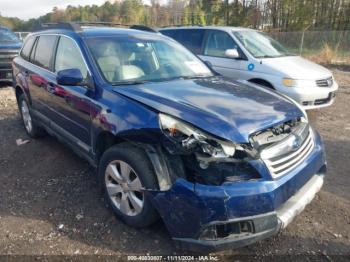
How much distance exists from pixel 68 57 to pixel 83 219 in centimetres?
190

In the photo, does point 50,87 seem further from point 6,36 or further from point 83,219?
point 6,36

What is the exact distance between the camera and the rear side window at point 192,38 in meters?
7.99

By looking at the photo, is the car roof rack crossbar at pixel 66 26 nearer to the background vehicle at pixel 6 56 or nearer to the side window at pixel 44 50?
the side window at pixel 44 50

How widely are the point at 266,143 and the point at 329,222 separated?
126cm

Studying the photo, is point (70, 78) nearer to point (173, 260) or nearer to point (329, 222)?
point (173, 260)

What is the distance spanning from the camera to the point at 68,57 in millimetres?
4164

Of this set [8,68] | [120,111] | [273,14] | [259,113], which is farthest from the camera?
[273,14]

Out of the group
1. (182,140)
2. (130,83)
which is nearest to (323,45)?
(130,83)

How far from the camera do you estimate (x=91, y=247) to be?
3.03m

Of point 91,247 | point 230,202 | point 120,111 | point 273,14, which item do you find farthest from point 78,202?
point 273,14

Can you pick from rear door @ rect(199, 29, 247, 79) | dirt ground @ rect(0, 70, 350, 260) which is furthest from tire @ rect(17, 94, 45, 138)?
rear door @ rect(199, 29, 247, 79)

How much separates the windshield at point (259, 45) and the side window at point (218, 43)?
19 centimetres

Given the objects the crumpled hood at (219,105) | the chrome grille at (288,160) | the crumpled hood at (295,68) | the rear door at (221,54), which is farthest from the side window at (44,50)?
the crumpled hood at (295,68)

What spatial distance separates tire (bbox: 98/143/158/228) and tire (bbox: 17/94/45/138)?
8.58ft
